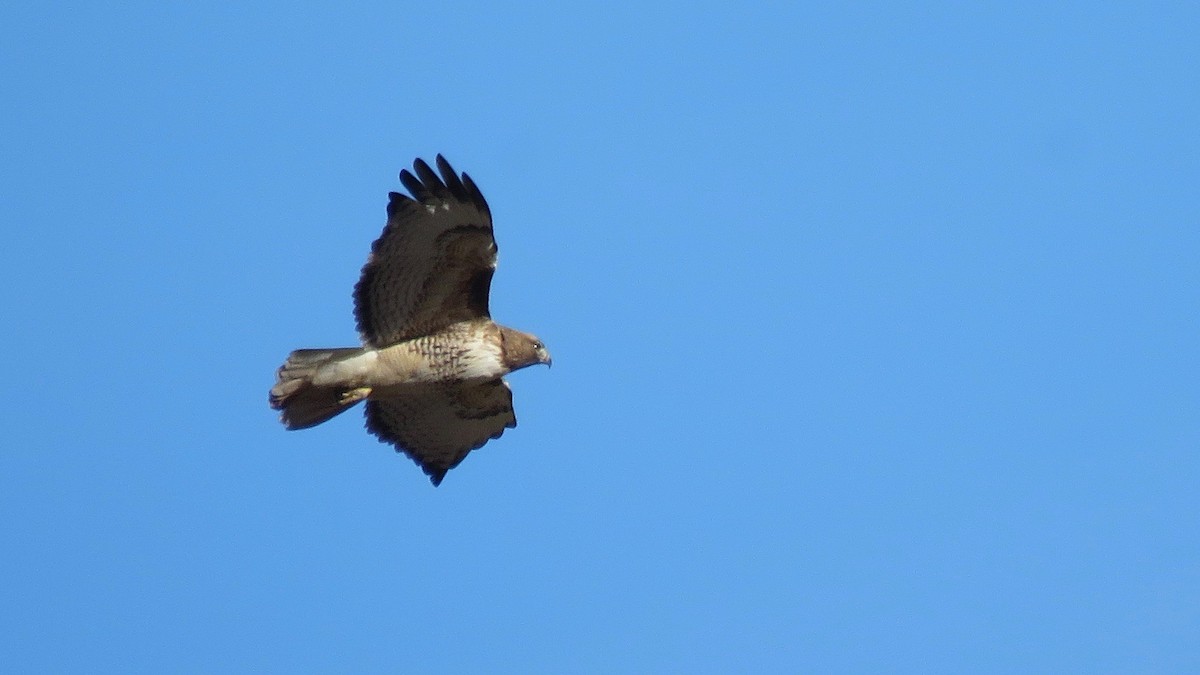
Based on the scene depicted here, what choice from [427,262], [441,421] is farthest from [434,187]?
[441,421]

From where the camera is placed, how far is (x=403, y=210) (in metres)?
12.5

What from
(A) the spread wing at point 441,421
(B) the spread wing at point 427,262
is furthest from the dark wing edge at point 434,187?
(A) the spread wing at point 441,421

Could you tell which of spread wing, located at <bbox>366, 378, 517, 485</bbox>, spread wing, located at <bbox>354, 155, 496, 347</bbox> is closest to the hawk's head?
spread wing, located at <bbox>354, 155, 496, 347</bbox>

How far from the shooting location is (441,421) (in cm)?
1409

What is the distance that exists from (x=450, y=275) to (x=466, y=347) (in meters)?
0.56

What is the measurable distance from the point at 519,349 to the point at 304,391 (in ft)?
4.97

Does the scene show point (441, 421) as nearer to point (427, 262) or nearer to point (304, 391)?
point (304, 391)

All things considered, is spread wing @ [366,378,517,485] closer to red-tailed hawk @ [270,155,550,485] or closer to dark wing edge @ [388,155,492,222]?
red-tailed hawk @ [270,155,550,485]

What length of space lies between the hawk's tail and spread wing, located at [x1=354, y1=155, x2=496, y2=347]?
0.37m

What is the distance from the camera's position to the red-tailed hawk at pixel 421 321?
12.5m

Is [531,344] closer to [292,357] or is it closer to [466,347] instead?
[466,347]

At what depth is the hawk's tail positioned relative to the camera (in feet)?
42.2

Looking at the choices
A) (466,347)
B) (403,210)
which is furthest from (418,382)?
(403,210)

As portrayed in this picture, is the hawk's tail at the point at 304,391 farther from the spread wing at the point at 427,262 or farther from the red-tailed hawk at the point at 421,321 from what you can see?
the spread wing at the point at 427,262
